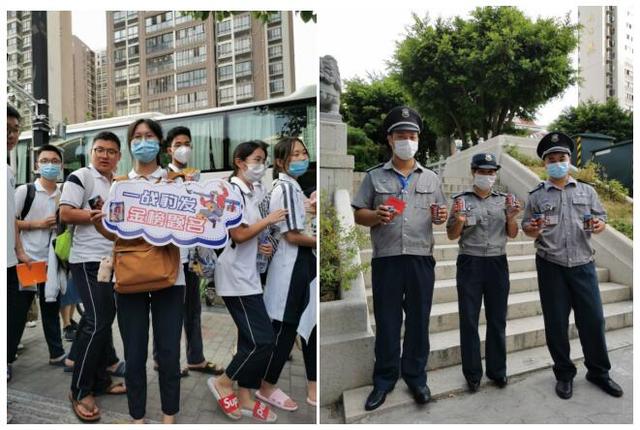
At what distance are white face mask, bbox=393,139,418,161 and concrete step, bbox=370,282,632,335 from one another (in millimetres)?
1385

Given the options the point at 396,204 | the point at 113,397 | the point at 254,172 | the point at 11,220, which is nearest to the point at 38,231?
the point at 11,220

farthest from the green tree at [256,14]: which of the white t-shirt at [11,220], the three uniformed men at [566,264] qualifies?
the three uniformed men at [566,264]

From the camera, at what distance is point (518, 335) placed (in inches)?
135

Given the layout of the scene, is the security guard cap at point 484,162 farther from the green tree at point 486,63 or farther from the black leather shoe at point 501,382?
the green tree at point 486,63

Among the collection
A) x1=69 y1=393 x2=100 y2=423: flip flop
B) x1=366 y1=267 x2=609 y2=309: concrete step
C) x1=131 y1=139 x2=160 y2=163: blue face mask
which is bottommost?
x1=69 y1=393 x2=100 y2=423: flip flop

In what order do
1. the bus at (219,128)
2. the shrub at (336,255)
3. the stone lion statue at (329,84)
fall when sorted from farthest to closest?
the bus at (219,128) < the stone lion statue at (329,84) < the shrub at (336,255)

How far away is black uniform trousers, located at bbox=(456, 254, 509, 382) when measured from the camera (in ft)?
9.19

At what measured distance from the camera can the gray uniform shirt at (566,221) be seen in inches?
111

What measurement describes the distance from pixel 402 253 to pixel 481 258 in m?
0.59

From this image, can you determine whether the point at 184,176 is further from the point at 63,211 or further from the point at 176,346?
the point at 176,346

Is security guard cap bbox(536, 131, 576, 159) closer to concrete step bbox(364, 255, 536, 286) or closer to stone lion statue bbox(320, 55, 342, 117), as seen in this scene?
concrete step bbox(364, 255, 536, 286)

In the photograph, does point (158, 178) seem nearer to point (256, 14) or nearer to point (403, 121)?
point (403, 121)

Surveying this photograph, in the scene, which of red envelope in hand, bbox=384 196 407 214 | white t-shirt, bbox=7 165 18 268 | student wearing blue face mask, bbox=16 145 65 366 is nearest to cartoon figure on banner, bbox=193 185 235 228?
red envelope in hand, bbox=384 196 407 214

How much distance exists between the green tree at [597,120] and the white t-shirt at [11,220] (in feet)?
70.5
